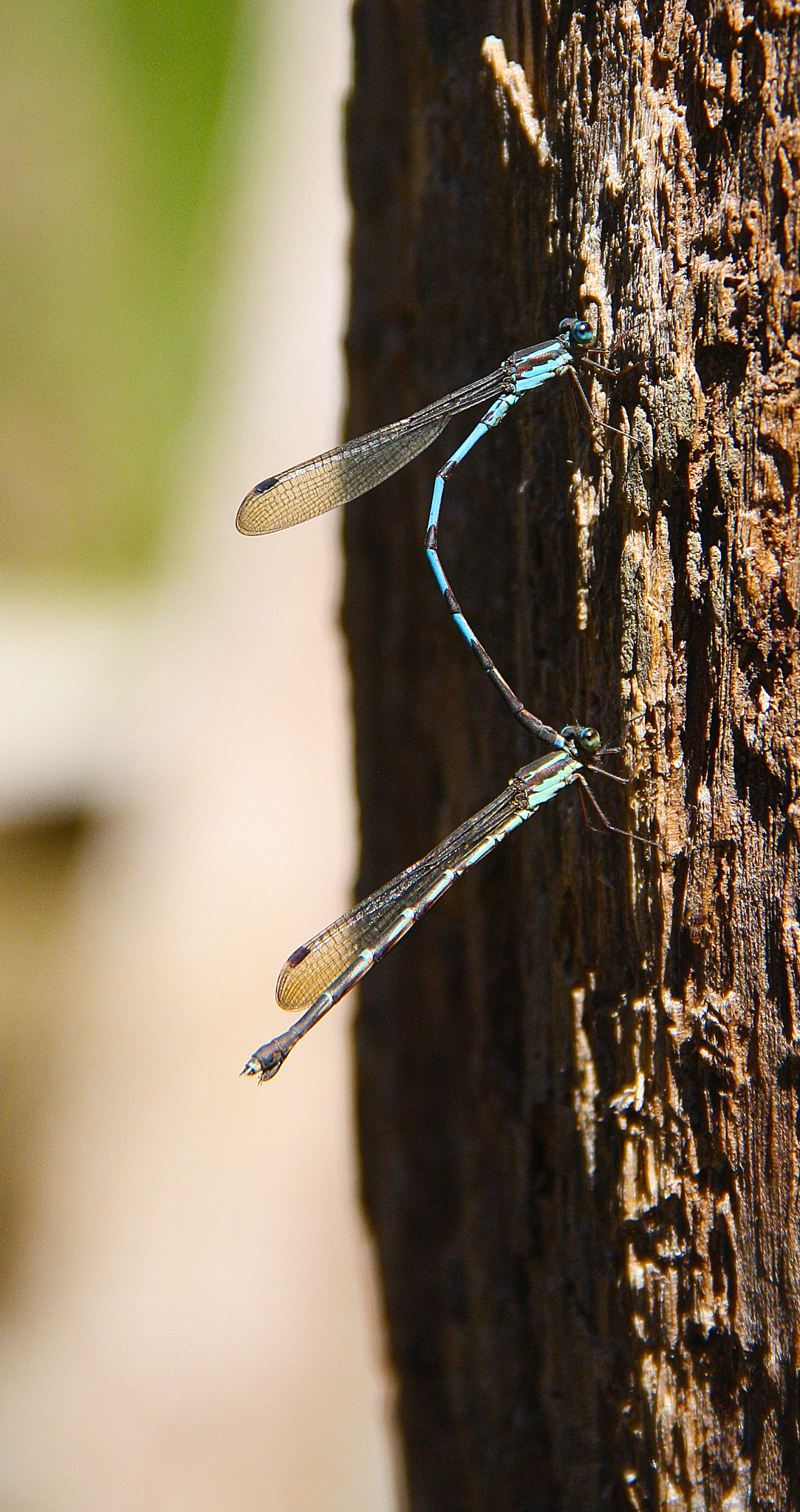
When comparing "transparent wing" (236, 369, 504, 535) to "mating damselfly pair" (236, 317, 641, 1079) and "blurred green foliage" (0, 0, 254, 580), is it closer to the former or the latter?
"mating damselfly pair" (236, 317, 641, 1079)

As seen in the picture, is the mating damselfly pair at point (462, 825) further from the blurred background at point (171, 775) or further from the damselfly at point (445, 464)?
Answer: the blurred background at point (171, 775)

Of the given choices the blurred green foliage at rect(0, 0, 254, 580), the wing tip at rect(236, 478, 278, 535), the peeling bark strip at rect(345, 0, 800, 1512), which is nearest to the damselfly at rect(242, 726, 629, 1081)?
the peeling bark strip at rect(345, 0, 800, 1512)

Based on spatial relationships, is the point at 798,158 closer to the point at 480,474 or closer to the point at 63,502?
A: the point at 480,474

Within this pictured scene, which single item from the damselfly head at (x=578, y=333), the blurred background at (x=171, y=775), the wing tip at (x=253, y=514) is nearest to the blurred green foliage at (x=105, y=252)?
the blurred background at (x=171, y=775)

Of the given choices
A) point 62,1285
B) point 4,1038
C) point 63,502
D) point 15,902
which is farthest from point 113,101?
point 62,1285

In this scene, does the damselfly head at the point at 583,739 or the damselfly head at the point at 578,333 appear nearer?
the damselfly head at the point at 578,333

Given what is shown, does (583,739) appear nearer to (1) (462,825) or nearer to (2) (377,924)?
(1) (462,825)
